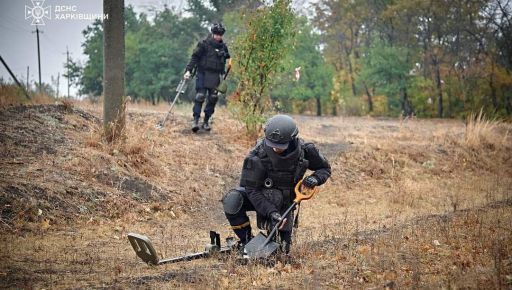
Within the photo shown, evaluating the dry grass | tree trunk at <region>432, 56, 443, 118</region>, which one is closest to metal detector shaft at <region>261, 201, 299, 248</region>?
the dry grass

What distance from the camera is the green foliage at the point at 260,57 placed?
507 inches

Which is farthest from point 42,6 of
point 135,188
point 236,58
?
point 135,188

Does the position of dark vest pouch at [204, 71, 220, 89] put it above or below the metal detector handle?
above

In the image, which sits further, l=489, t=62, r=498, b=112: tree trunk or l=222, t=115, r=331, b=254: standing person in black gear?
l=489, t=62, r=498, b=112: tree trunk

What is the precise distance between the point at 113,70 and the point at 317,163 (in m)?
4.69

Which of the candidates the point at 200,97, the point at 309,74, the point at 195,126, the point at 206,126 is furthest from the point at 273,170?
the point at 309,74

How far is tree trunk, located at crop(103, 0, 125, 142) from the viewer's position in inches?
385

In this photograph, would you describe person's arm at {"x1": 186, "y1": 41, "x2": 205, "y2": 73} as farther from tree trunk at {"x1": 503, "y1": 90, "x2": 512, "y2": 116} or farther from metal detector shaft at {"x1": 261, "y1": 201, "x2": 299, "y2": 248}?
tree trunk at {"x1": 503, "y1": 90, "x2": 512, "y2": 116}

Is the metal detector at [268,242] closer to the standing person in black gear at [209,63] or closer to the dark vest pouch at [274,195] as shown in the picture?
the dark vest pouch at [274,195]

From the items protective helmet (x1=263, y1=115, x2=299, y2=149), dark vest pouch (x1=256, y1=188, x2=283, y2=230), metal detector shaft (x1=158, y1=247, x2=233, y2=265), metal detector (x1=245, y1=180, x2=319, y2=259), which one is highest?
protective helmet (x1=263, y1=115, x2=299, y2=149)

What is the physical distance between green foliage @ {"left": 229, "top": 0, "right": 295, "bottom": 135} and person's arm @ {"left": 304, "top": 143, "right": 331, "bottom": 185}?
613 centimetres

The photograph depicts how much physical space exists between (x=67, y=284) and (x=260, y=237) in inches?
78.8

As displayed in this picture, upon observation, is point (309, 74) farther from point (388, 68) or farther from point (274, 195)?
point (274, 195)

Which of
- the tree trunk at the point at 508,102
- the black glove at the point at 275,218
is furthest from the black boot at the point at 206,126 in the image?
the tree trunk at the point at 508,102
